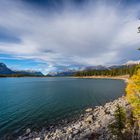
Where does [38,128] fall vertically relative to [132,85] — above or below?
below

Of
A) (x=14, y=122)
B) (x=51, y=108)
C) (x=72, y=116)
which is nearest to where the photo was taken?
(x=14, y=122)

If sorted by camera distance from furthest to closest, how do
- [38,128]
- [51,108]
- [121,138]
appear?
1. [51,108]
2. [38,128]
3. [121,138]

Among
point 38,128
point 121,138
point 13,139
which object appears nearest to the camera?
point 121,138

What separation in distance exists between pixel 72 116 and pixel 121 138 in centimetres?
1810

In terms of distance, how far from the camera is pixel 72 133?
85.7 feet

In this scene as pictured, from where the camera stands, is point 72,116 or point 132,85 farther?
point 72,116

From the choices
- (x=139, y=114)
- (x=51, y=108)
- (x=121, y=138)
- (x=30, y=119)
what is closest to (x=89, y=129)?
(x=121, y=138)

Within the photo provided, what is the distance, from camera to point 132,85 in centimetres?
2573

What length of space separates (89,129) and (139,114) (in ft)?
27.4

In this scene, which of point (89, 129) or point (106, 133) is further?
point (89, 129)

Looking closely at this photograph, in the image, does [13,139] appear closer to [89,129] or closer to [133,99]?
[89,129]

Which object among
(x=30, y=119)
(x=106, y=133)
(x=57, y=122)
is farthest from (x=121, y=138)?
(x=30, y=119)

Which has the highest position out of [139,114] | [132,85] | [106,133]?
[132,85]

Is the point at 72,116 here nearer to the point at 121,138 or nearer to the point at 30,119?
the point at 30,119
